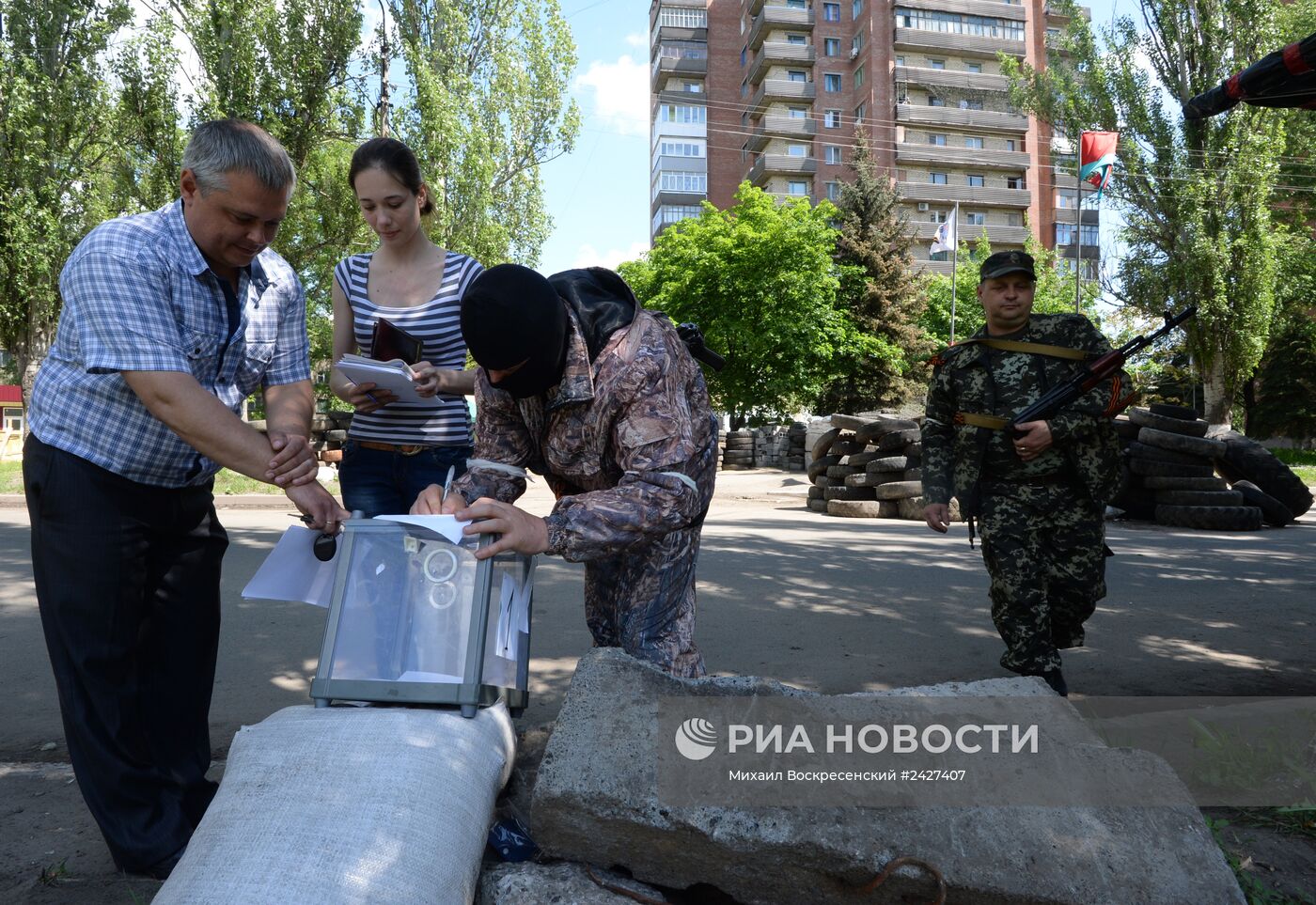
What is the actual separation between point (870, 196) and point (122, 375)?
42.3 m

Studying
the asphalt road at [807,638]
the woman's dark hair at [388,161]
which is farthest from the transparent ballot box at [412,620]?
the woman's dark hair at [388,161]

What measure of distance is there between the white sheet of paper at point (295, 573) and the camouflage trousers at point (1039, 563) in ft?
9.35

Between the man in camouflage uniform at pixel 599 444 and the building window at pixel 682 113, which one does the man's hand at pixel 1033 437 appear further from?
the building window at pixel 682 113

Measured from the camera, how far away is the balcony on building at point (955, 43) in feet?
196

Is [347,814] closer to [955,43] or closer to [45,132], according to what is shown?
[45,132]

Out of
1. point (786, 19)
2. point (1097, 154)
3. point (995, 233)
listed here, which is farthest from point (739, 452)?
point (786, 19)

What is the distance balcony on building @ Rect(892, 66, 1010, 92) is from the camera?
59.7 metres

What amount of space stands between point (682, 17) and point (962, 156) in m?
26.9

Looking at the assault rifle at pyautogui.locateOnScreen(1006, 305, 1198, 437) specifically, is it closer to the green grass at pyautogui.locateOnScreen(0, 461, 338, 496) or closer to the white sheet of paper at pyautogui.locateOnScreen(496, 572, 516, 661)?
the white sheet of paper at pyautogui.locateOnScreen(496, 572, 516, 661)

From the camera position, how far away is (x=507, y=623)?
2.49m

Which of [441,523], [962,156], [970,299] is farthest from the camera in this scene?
[962,156]

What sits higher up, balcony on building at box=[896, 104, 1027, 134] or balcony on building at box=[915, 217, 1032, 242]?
balcony on building at box=[896, 104, 1027, 134]

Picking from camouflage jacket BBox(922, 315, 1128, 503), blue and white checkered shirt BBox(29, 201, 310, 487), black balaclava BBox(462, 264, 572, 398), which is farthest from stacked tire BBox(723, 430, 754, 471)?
black balaclava BBox(462, 264, 572, 398)

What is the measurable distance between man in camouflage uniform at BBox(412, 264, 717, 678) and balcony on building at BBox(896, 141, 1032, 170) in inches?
2400
